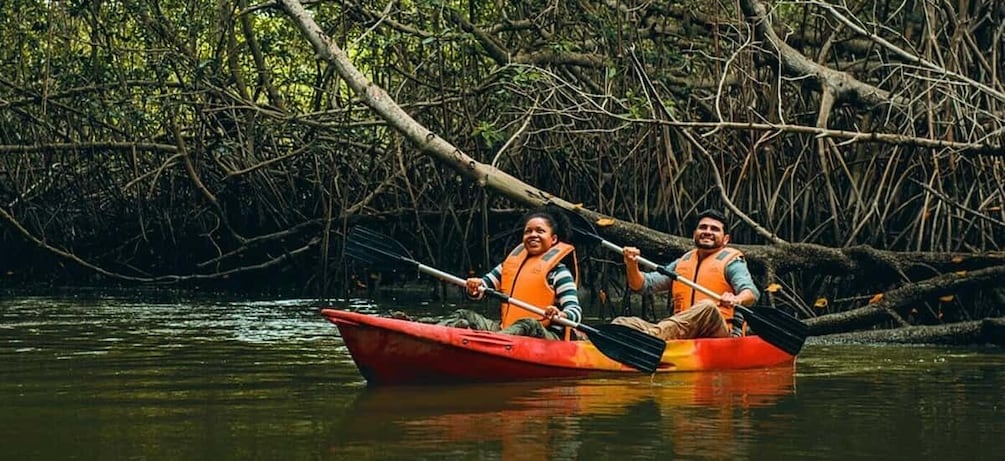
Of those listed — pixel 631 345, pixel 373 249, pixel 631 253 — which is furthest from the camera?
pixel 631 253

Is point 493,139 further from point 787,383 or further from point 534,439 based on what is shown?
point 534,439

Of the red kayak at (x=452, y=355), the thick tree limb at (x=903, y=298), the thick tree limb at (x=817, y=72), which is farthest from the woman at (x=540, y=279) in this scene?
the thick tree limb at (x=817, y=72)

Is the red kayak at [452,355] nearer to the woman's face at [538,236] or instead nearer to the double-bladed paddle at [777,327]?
the woman's face at [538,236]

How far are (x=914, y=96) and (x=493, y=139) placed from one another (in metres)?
2.67

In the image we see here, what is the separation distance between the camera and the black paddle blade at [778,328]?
360 inches

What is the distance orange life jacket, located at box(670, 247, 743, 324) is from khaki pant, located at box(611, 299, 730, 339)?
0.29m

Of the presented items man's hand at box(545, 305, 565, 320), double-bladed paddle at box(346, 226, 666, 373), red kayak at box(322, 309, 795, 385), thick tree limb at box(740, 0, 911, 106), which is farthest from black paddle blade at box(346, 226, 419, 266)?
thick tree limb at box(740, 0, 911, 106)

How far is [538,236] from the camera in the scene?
29.1 ft

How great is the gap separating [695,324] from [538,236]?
91cm

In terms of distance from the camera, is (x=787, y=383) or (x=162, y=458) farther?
(x=787, y=383)

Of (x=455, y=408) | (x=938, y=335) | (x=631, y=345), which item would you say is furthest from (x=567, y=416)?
(x=938, y=335)

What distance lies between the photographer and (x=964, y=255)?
1023cm

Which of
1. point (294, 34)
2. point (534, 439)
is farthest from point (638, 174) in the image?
point (534, 439)

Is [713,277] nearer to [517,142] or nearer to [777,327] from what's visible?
[777,327]
